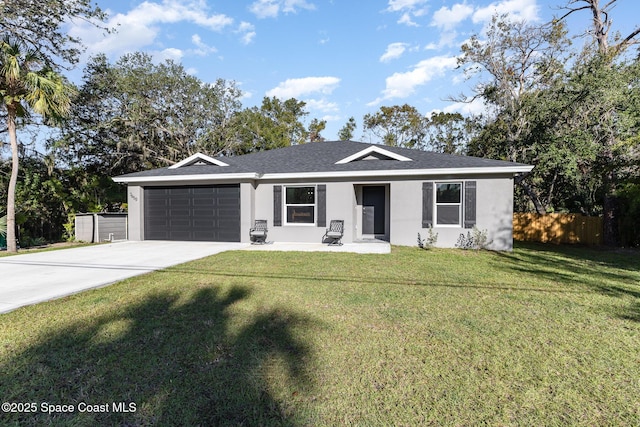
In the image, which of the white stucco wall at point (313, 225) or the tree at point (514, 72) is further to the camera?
the tree at point (514, 72)

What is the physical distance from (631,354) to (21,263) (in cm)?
1097

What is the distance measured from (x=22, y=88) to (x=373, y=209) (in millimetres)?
11793

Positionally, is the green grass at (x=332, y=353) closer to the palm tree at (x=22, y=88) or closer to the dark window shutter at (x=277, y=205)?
the dark window shutter at (x=277, y=205)

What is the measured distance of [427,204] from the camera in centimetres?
1040

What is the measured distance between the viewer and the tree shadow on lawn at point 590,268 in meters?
5.38

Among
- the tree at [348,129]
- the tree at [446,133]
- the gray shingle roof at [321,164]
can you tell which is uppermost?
the tree at [348,129]

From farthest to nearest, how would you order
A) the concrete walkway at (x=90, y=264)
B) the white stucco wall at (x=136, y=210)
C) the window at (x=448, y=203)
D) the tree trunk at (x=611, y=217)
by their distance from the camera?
the white stucco wall at (x=136, y=210) → the tree trunk at (x=611, y=217) → the window at (x=448, y=203) → the concrete walkway at (x=90, y=264)

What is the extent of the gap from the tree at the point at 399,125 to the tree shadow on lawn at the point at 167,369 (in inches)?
1128

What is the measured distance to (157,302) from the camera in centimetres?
458

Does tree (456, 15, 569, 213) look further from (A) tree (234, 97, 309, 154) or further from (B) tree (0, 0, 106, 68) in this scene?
(B) tree (0, 0, 106, 68)

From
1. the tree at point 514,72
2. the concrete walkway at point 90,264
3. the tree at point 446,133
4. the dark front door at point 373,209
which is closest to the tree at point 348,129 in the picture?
the tree at point 446,133

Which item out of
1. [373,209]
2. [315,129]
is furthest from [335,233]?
[315,129]

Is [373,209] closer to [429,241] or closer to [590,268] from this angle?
[429,241]

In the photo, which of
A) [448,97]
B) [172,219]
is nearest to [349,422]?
[172,219]
